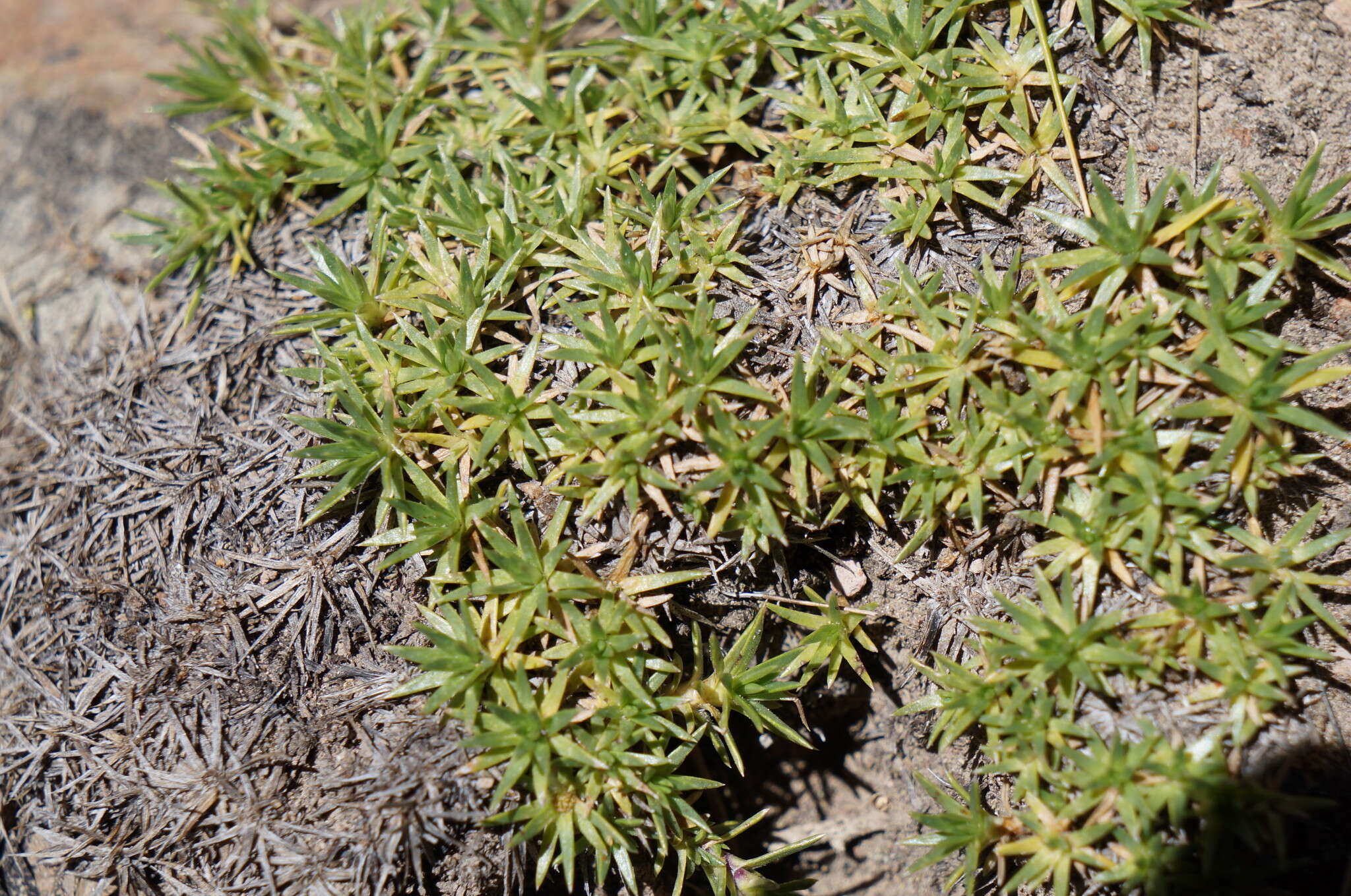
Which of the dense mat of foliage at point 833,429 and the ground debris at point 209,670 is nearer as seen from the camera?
the dense mat of foliage at point 833,429

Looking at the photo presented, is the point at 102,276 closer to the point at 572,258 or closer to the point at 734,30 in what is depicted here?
the point at 572,258

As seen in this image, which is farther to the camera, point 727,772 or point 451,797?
point 727,772

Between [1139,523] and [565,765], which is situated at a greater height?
[1139,523]

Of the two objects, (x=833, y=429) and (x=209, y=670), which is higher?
(x=833, y=429)

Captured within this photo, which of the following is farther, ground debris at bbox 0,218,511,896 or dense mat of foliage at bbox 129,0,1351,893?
ground debris at bbox 0,218,511,896

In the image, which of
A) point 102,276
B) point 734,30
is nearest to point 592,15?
point 734,30

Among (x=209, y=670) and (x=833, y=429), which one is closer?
(x=833, y=429)

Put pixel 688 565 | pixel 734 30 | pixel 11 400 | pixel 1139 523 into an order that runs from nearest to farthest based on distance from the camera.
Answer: pixel 1139 523 < pixel 688 565 < pixel 734 30 < pixel 11 400

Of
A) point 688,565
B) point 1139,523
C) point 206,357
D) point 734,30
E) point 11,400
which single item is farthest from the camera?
point 11,400
